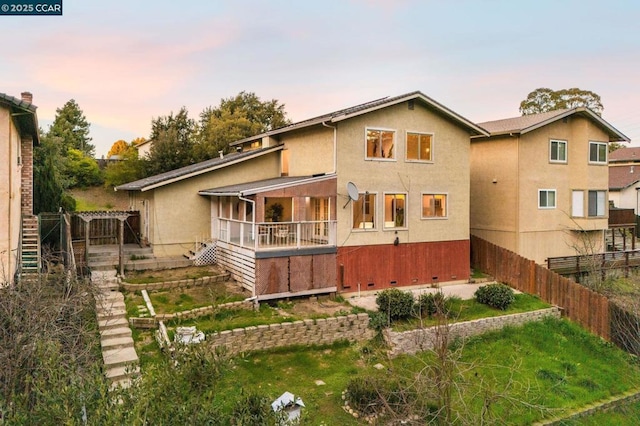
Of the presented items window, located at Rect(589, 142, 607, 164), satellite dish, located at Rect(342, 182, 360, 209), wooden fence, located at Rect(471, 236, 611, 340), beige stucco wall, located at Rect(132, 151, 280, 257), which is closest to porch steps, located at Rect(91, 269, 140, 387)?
beige stucco wall, located at Rect(132, 151, 280, 257)

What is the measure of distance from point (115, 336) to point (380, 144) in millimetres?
11903

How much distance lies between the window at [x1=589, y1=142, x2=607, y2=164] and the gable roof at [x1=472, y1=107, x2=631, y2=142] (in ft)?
3.09

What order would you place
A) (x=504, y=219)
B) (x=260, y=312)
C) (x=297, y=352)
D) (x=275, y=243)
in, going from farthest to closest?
(x=504, y=219) → (x=275, y=243) → (x=260, y=312) → (x=297, y=352)

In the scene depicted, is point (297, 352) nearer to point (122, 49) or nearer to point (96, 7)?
point (96, 7)

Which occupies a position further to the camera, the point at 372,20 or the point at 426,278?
the point at 372,20

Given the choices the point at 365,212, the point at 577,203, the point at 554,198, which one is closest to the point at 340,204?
the point at 365,212

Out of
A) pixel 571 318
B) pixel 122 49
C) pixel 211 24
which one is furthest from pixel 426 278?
pixel 122 49

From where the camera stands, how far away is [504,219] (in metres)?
22.3

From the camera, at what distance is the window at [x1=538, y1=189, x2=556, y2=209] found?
22422mm

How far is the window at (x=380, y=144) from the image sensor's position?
17641 millimetres

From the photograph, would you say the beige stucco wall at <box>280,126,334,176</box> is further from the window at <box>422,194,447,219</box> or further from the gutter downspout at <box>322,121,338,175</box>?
the window at <box>422,194,447,219</box>

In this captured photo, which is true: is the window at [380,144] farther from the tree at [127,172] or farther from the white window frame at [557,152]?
the tree at [127,172]

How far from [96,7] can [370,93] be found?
24.6m

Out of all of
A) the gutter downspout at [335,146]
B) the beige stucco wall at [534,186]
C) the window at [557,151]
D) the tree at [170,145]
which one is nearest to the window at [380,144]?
the gutter downspout at [335,146]
